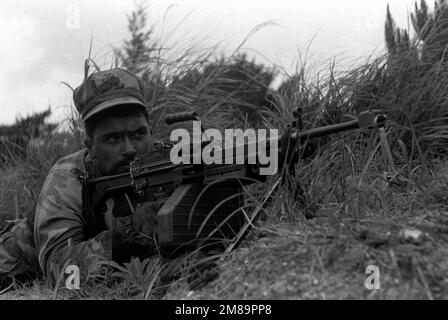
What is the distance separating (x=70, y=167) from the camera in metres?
4.30

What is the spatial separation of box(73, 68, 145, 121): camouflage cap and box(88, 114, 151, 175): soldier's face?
0.10 meters

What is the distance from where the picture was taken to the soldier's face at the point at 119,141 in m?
4.12

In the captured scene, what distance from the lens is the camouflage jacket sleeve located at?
3645mm

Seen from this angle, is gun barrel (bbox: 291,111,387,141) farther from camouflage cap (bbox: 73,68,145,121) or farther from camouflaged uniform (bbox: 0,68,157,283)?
camouflage cap (bbox: 73,68,145,121)

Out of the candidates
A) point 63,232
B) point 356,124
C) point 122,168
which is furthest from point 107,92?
point 356,124

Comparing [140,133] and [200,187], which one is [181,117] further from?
[140,133]

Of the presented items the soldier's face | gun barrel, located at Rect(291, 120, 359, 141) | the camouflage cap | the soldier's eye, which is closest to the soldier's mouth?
the soldier's face

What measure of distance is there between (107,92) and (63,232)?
3.19 ft

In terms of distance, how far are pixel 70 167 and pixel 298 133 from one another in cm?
178

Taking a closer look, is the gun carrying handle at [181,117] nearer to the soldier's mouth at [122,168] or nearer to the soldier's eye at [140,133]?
the soldier's mouth at [122,168]

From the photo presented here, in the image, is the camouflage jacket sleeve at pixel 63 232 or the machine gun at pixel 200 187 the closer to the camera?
the machine gun at pixel 200 187

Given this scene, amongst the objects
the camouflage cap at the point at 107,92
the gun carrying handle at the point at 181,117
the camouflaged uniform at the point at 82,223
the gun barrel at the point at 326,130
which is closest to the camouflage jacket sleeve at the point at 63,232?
the camouflaged uniform at the point at 82,223

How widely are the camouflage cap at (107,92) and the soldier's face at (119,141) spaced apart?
10 cm

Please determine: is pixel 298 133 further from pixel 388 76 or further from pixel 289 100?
pixel 289 100
